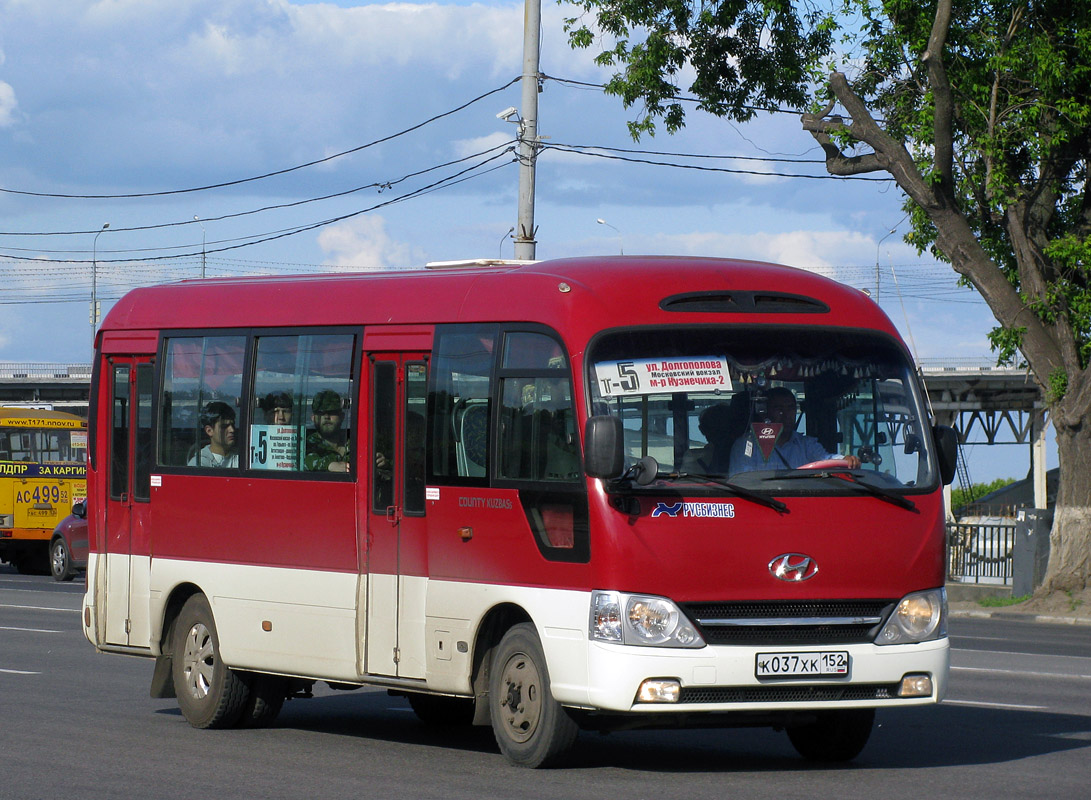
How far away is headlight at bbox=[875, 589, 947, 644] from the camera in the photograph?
9125mm

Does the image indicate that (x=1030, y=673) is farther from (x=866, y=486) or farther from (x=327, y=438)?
(x=327, y=438)

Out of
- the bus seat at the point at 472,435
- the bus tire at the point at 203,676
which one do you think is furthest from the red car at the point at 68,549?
the bus seat at the point at 472,435

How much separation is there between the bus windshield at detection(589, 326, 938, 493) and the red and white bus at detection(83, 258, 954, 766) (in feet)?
0.05

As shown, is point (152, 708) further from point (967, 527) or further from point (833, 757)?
point (967, 527)

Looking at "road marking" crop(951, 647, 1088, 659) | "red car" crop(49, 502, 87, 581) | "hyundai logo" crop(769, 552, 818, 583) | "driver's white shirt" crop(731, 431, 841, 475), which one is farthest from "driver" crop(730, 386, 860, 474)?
"red car" crop(49, 502, 87, 581)

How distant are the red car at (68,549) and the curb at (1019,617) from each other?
16.3m

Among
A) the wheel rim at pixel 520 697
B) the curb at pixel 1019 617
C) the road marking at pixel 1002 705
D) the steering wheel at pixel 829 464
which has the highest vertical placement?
the steering wheel at pixel 829 464

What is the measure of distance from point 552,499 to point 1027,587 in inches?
843

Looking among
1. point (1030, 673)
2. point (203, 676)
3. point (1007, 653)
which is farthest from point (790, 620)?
point (1007, 653)

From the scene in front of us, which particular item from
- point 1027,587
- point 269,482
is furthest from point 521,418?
point 1027,587

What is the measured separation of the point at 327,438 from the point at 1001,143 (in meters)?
16.7

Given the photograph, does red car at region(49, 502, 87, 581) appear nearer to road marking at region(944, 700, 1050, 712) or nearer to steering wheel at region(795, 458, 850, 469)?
road marking at region(944, 700, 1050, 712)

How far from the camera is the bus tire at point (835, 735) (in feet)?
32.0

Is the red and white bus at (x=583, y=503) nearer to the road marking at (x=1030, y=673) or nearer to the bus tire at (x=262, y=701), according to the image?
the bus tire at (x=262, y=701)
